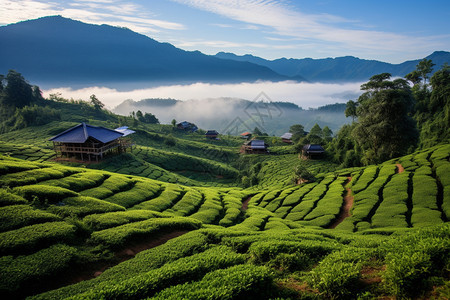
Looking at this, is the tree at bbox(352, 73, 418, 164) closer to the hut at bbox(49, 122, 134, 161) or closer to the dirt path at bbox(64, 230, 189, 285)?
the dirt path at bbox(64, 230, 189, 285)

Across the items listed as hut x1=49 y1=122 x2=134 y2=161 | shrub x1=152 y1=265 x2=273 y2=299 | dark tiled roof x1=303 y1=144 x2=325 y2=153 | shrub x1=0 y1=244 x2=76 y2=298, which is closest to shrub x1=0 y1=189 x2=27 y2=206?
shrub x1=0 y1=244 x2=76 y2=298

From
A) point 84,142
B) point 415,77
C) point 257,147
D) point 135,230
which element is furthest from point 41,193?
point 415,77

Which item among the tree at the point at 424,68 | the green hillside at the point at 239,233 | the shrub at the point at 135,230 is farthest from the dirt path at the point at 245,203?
the tree at the point at 424,68

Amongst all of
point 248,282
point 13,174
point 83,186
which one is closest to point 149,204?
point 83,186

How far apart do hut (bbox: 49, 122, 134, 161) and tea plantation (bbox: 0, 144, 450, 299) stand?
1939cm

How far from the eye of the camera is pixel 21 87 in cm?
10200

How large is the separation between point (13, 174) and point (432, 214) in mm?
37197

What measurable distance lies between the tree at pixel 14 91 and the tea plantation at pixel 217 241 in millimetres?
104035

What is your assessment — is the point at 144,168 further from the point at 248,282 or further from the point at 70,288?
the point at 248,282

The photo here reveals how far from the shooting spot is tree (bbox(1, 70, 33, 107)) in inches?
3895

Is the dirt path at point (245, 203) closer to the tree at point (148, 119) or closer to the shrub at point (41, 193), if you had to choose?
the shrub at point (41, 193)

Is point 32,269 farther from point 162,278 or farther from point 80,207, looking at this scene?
point 80,207

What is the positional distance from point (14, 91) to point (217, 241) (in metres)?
125

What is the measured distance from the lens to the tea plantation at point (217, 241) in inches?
343
